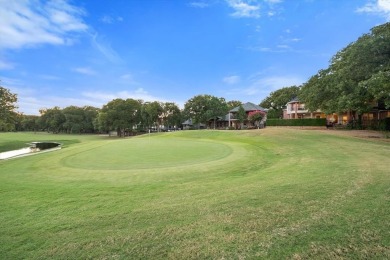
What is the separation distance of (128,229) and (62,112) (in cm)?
10115

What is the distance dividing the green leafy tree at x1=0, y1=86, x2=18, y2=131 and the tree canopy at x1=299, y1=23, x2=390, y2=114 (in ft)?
130

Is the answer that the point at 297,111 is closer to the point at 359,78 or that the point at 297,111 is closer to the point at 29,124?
the point at 359,78

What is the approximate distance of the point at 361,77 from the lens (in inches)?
874

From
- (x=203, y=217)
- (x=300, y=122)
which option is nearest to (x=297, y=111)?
(x=300, y=122)

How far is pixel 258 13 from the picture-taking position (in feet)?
77.0

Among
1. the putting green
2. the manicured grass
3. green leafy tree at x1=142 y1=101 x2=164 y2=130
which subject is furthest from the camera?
green leafy tree at x1=142 y1=101 x2=164 y2=130

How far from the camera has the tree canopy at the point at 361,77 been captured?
707 inches

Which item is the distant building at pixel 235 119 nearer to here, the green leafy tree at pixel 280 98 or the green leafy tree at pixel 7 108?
the green leafy tree at pixel 280 98

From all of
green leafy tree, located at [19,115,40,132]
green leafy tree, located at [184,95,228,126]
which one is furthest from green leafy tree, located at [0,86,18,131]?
green leafy tree, located at [19,115,40,132]

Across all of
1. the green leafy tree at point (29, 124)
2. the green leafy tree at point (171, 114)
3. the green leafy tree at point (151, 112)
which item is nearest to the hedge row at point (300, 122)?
the green leafy tree at point (151, 112)

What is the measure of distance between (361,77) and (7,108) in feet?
139

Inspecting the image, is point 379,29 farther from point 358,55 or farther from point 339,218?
point 339,218

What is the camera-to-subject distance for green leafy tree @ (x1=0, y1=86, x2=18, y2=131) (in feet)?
106

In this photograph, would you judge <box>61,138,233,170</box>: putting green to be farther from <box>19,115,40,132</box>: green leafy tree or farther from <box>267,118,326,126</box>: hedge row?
<box>19,115,40,132</box>: green leafy tree
